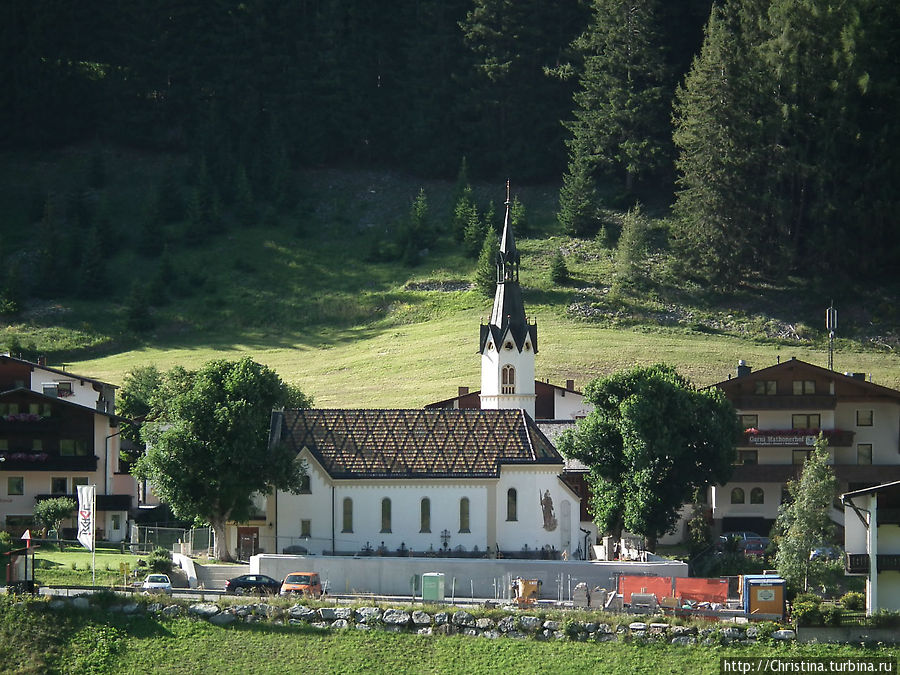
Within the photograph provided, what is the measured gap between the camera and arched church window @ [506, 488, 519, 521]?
86.2m

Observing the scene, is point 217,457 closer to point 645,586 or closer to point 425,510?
point 425,510

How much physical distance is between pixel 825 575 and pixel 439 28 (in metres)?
102

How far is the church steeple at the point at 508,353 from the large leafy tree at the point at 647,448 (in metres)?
5.91

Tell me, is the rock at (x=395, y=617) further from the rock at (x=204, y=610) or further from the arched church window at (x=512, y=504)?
the arched church window at (x=512, y=504)

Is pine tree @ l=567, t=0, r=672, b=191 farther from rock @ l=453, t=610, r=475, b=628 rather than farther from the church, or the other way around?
rock @ l=453, t=610, r=475, b=628

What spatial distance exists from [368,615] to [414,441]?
20.2 meters

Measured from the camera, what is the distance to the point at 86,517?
77875mm

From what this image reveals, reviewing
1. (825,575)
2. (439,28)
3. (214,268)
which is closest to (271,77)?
(439,28)

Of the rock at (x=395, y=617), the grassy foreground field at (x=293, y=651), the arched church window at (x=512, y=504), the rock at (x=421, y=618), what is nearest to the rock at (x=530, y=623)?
the grassy foreground field at (x=293, y=651)

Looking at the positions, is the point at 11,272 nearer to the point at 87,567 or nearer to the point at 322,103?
the point at 322,103

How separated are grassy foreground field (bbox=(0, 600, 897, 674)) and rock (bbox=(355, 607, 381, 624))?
592 mm

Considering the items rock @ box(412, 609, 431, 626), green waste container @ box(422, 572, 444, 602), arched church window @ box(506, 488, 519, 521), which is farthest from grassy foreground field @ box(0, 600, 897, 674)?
arched church window @ box(506, 488, 519, 521)

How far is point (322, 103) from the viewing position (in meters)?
169

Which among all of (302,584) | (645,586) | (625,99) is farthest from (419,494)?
(625,99)
